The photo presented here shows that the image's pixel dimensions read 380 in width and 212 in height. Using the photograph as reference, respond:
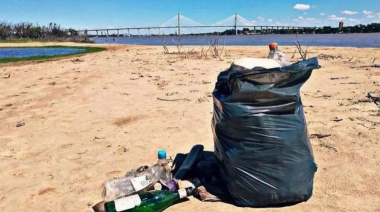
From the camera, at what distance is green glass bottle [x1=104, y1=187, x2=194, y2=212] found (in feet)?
7.80

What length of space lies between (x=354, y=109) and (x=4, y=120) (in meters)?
4.87

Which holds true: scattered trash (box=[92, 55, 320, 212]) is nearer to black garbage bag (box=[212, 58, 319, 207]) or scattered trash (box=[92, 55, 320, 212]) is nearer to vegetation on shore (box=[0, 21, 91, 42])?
black garbage bag (box=[212, 58, 319, 207])

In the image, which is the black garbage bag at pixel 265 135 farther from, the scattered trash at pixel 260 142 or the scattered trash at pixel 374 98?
the scattered trash at pixel 374 98

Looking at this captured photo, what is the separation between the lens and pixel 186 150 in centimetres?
361

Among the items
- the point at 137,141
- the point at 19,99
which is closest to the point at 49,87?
the point at 19,99

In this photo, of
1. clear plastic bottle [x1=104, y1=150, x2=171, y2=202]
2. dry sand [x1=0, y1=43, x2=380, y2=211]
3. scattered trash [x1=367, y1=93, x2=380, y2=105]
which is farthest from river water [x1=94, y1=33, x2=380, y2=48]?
clear plastic bottle [x1=104, y1=150, x2=171, y2=202]

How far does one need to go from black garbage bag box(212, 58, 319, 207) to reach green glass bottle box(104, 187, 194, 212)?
0.40 m

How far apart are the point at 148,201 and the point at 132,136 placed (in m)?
1.75

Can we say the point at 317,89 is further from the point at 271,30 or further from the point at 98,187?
the point at 271,30

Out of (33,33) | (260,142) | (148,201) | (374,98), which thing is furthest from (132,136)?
(33,33)

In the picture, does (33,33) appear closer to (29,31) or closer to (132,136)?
(29,31)

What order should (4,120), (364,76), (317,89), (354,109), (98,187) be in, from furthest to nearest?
(364,76) → (317,89) → (4,120) → (354,109) → (98,187)

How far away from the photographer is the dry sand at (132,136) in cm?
275

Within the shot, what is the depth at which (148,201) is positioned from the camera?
250 cm
